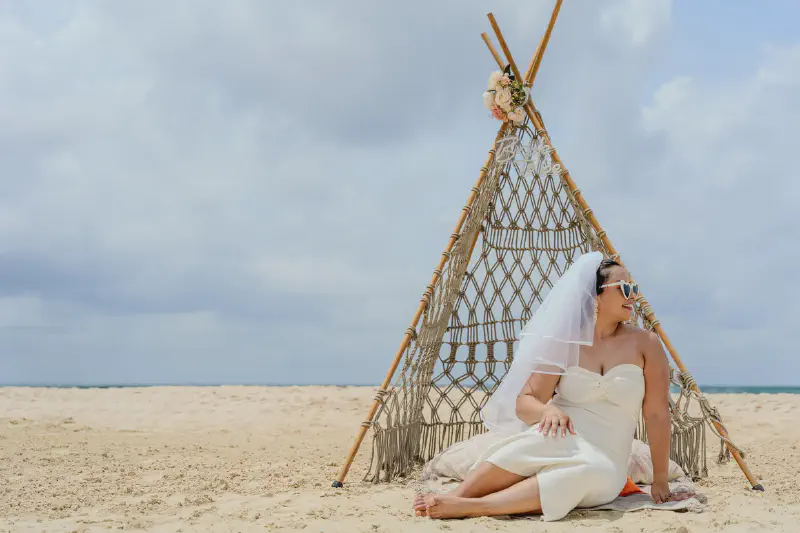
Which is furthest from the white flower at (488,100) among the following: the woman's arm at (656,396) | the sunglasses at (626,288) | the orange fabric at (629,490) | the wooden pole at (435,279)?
the orange fabric at (629,490)

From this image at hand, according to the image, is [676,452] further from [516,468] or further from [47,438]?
[47,438]

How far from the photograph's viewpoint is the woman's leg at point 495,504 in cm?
264

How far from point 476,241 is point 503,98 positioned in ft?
2.82

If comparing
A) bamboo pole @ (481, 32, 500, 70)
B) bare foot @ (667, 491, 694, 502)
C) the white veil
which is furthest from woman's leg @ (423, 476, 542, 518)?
bamboo pole @ (481, 32, 500, 70)

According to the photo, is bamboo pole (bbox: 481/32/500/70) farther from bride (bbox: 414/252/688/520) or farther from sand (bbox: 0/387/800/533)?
sand (bbox: 0/387/800/533)

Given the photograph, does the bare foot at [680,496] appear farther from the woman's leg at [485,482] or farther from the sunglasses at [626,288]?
the sunglasses at [626,288]

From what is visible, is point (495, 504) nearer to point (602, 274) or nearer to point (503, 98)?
point (602, 274)

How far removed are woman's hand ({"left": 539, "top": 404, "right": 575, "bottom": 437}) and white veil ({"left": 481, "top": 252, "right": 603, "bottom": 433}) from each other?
167 mm

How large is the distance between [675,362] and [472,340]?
3.84ft

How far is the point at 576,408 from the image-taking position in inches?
110

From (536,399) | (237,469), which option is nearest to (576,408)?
(536,399)

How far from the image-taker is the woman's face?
2.83 meters

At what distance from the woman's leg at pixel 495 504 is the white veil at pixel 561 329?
1.34 feet

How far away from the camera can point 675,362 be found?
12.7ft
